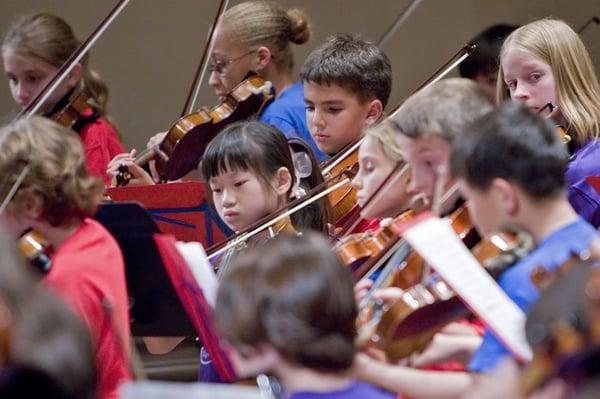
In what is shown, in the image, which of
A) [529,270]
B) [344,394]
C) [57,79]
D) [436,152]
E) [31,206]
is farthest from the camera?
[57,79]

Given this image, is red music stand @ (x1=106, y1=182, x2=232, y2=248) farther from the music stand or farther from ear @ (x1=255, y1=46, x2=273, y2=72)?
ear @ (x1=255, y1=46, x2=273, y2=72)

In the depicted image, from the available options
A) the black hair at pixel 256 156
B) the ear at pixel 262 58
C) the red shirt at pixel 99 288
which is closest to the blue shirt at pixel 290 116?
the ear at pixel 262 58

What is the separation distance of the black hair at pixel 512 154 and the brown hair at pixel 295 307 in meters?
0.28

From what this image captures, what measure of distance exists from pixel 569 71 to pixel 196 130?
48.4 inches

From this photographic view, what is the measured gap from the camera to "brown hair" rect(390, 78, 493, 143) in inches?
94.3

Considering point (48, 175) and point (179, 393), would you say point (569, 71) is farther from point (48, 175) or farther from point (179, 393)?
point (179, 393)

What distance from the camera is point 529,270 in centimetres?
206

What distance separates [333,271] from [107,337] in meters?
0.73

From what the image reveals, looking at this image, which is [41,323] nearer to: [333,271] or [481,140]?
[333,271]

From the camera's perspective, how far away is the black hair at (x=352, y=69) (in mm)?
3533

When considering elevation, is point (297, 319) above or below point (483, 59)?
above

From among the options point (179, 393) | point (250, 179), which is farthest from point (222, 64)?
point (179, 393)

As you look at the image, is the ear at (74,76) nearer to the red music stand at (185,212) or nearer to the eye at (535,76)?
the red music stand at (185,212)

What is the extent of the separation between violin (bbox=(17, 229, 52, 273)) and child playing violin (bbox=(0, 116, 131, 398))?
0.02 m
